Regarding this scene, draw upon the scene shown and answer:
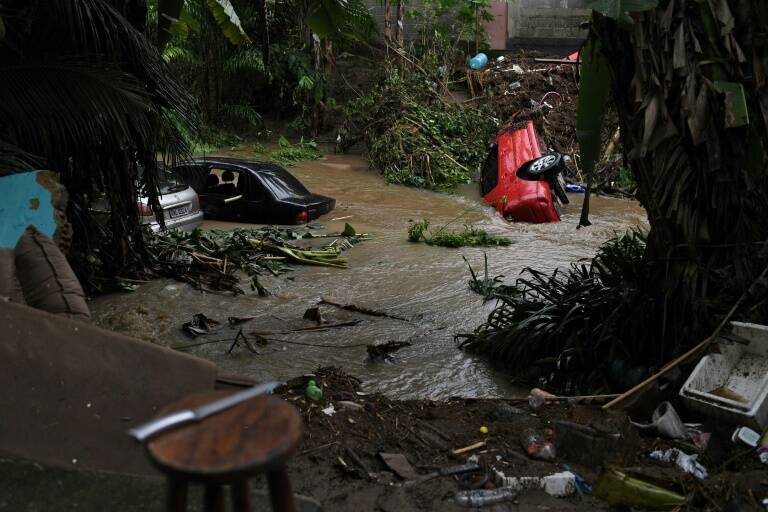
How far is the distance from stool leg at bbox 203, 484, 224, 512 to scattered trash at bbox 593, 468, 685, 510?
7.57 ft

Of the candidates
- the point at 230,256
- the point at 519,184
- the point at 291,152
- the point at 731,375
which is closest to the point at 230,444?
the point at 731,375

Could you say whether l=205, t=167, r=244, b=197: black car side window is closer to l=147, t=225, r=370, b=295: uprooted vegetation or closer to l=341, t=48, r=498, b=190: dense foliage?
l=147, t=225, r=370, b=295: uprooted vegetation

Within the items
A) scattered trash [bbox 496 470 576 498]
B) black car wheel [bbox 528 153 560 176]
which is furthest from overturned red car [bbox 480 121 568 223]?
scattered trash [bbox 496 470 576 498]

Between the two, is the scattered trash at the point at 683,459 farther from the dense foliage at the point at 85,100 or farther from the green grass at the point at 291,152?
the green grass at the point at 291,152

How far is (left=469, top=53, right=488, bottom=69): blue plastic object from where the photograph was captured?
21.1 meters

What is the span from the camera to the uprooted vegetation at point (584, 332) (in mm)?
5992

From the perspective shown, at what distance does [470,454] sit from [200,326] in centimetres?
411

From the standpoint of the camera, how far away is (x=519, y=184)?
1430 centimetres

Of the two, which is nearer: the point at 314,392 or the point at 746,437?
the point at 746,437

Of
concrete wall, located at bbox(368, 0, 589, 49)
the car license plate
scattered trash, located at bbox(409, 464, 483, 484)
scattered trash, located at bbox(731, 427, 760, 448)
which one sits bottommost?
scattered trash, located at bbox(409, 464, 483, 484)

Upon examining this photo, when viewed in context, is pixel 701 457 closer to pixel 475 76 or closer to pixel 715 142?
pixel 715 142

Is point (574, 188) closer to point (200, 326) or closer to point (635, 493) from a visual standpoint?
point (200, 326)

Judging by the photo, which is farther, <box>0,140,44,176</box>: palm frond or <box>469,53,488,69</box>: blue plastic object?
<box>469,53,488,69</box>: blue plastic object

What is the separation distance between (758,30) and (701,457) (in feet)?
9.82
